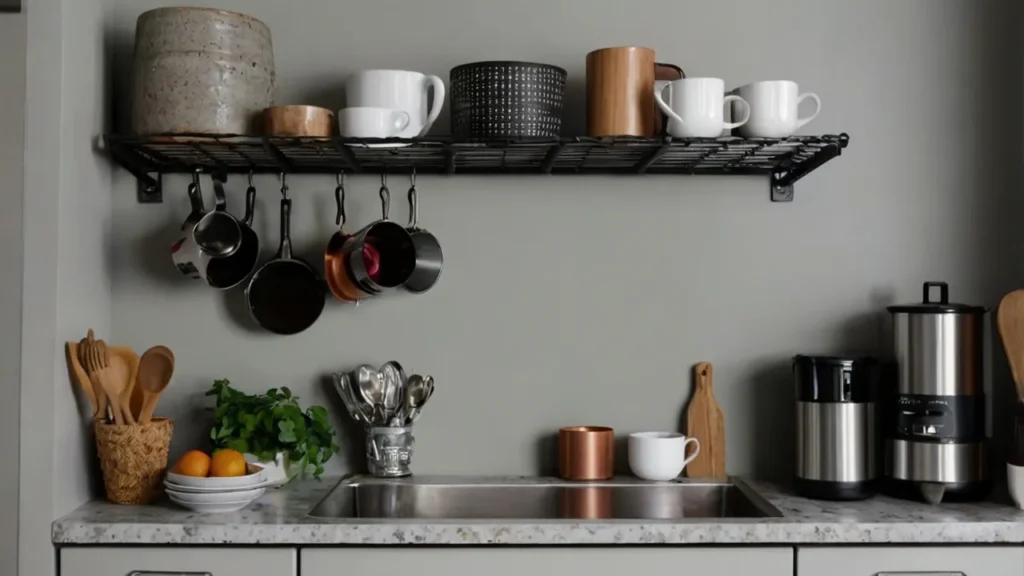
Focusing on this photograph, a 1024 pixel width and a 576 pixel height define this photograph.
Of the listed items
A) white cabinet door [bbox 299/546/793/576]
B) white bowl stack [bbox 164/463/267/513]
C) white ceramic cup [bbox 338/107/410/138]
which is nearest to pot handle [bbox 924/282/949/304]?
white cabinet door [bbox 299/546/793/576]

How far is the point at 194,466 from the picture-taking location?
1.73 metres

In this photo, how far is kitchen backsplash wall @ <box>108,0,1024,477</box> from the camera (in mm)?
2078

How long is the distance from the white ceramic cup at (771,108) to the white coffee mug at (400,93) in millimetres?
594

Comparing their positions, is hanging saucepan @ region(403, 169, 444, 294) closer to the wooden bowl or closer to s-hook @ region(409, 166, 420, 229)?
s-hook @ region(409, 166, 420, 229)

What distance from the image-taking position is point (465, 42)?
2090mm

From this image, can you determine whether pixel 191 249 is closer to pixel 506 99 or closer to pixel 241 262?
pixel 241 262

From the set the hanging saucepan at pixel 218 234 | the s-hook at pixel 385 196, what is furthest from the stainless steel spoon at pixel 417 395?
the hanging saucepan at pixel 218 234

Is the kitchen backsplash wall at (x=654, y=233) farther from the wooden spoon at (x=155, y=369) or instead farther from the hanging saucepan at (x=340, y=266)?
the wooden spoon at (x=155, y=369)

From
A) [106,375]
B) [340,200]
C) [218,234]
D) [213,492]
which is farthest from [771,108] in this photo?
[106,375]

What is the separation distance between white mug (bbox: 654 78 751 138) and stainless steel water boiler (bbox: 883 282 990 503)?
0.53 metres

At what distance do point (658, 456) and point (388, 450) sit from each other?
1.83 ft

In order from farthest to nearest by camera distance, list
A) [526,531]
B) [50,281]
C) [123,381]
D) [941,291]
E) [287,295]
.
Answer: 1. [287,295]
2. [941,291]
3. [123,381]
4. [50,281]
5. [526,531]

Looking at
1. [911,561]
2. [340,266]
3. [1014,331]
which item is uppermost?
[340,266]

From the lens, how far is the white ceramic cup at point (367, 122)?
1.80 metres
